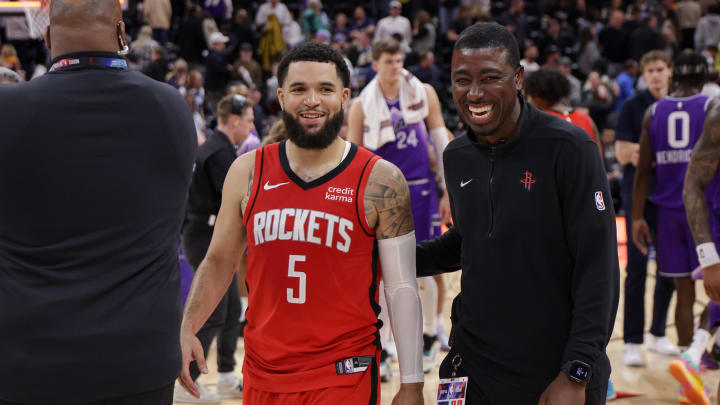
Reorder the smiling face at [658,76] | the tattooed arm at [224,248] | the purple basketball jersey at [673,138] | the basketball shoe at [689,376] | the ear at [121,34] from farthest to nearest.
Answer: the smiling face at [658,76]
the purple basketball jersey at [673,138]
the basketball shoe at [689,376]
the tattooed arm at [224,248]
the ear at [121,34]

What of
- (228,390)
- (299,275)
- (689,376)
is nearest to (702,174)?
(689,376)

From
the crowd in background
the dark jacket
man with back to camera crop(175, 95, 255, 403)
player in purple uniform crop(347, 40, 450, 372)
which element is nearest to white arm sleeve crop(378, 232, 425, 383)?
man with back to camera crop(175, 95, 255, 403)

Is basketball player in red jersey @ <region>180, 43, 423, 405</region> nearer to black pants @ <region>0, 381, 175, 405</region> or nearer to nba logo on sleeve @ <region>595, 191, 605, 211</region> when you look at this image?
black pants @ <region>0, 381, 175, 405</region>

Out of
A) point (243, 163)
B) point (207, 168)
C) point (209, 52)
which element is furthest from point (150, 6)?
point (243, 163)

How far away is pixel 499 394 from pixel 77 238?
144cm

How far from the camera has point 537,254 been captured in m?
2.69

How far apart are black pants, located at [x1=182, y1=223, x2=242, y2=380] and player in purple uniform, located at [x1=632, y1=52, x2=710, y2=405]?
3008mm

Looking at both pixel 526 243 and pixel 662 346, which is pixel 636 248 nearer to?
pixel 662 346

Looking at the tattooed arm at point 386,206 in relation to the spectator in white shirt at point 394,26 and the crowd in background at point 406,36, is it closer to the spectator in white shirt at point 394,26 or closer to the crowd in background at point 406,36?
the crowd in background at point 406,36

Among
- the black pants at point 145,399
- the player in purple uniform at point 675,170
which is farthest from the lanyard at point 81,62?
the player in purple uniform at point 675,170

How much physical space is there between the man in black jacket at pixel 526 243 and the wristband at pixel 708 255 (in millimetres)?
1599

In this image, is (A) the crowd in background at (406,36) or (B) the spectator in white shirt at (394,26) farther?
(B) the spectator in white shirt at (394,26)

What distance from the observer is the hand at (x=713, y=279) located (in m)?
4.05

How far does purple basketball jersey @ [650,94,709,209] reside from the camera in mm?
5895
